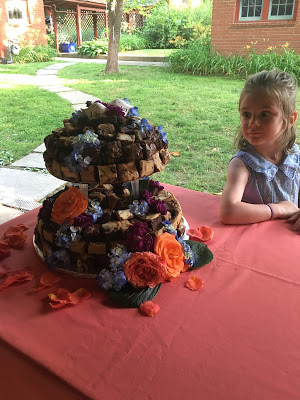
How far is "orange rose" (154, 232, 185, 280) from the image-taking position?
114 cm

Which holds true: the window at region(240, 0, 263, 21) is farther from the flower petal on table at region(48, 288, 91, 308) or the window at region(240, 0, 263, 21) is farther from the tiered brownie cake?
the flower petal on table at region(48, 288, 91, 308)

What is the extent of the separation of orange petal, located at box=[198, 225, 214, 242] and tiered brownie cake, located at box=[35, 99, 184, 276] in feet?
0.70

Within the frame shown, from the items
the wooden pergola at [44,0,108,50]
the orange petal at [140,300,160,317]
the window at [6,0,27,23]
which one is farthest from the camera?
the wooden pergola at [44,0,108,50]

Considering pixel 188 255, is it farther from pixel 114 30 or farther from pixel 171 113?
pixel 114 30

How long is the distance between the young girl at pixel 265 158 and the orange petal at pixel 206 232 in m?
0.13

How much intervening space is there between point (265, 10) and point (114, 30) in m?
3.81

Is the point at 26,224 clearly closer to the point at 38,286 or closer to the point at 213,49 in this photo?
the point at 38,286

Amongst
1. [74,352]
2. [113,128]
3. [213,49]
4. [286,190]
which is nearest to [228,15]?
[213,49]

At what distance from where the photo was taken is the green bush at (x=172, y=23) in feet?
45.2

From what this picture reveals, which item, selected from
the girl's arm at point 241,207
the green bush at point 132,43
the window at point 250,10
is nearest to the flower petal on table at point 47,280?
the girl's arm at point 241,207

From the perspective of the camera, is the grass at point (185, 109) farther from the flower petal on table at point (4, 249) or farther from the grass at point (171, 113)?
the flower petal on table at point (4, 249)

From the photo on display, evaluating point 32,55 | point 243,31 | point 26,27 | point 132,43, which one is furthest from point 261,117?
point 132,43

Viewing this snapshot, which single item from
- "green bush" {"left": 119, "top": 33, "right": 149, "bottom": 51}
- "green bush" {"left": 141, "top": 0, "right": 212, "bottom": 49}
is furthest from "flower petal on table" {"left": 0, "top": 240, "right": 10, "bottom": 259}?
"green bush" {"left": 119, "top": 33, "right": 149, "bottom": 51}

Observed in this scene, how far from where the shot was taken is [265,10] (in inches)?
340
